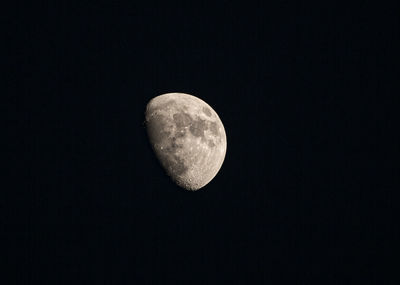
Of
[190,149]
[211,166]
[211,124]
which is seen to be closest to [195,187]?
[211,166]

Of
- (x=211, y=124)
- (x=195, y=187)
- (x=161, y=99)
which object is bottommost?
(x=195, y=187)

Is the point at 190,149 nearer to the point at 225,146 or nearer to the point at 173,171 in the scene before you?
the point at 173,171

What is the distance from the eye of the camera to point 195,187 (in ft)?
13.1

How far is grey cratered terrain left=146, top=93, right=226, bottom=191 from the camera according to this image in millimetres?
3607

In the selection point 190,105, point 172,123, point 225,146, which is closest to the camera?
point 172,123

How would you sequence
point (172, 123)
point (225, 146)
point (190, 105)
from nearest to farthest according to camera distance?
point (172, 123) < point (190, 105) < point (225, 146)

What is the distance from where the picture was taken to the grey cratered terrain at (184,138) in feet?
11.8

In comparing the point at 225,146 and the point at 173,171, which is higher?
the point at 225,146

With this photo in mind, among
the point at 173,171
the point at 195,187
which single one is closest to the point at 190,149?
the point at 173,171

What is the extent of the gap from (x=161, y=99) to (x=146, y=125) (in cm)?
47

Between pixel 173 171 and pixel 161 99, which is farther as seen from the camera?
pixel 161 99

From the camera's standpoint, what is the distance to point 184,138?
3596 millimetres

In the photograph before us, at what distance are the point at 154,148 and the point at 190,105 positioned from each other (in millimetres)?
814

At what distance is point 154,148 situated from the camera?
3670mm
